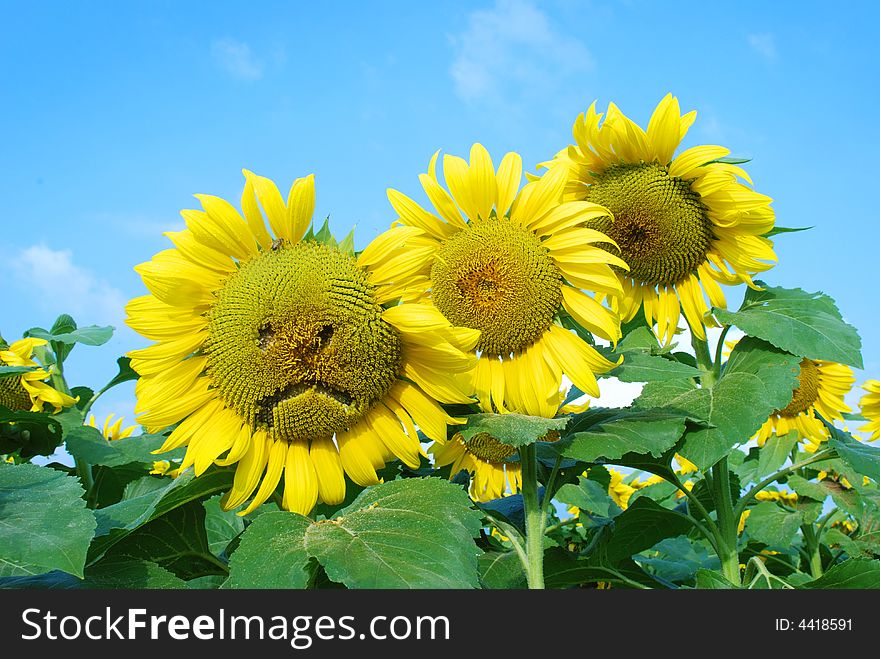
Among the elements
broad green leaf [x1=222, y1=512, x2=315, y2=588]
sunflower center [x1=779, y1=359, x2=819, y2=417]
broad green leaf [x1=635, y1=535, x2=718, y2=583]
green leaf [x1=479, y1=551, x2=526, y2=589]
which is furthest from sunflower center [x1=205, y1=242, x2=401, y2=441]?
sunflower center [x1=779, y1=359, x2=819, y2=417]

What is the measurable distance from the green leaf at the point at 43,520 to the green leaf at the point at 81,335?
2111 mm

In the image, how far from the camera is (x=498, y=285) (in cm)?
252

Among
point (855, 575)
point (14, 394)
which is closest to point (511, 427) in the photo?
point (855, 575)

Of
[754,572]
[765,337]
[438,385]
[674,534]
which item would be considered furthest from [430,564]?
[754,572]

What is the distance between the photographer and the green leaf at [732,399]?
2.64 m

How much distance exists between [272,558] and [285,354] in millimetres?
536

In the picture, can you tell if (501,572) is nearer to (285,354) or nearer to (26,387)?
(285,354)

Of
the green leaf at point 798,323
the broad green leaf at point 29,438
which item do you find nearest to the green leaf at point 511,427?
the green leaf at point 798,323

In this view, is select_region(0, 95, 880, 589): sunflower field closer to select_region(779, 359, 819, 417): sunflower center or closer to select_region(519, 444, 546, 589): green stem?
select_region(519, 444, 546, 589): green stem

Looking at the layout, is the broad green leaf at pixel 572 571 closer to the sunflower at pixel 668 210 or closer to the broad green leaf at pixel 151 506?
the sunflower at pixel 668 210

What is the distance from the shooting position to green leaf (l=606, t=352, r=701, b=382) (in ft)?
8.96

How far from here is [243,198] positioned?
2219 millimetres

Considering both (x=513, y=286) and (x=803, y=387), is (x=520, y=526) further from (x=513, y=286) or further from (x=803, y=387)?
(x=803, y=387)

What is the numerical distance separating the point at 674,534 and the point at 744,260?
3.82ft
